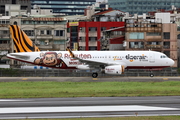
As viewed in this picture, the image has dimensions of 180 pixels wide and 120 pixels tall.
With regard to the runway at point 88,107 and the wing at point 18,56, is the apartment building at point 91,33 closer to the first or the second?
the wing at point 18,56

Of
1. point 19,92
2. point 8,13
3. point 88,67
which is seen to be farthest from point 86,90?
point 8,13

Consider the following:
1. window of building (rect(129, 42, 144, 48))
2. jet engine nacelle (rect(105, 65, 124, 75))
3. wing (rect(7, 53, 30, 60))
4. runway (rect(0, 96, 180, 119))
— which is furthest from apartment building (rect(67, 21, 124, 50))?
runway (rect(0, 96, 180, 119))

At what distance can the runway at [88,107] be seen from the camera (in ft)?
84.1

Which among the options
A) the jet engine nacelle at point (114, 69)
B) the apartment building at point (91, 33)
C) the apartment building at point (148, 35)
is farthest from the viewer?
the apartment building at point (91, 33)

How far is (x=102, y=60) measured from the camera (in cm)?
6094

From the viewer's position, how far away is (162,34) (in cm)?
9312

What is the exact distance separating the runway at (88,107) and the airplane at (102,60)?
24934mm

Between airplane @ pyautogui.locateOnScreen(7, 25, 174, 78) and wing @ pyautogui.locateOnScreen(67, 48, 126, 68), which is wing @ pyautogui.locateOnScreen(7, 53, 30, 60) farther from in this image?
wing @ pyautogui.locateOnScreen(67, 48, 126, 68)

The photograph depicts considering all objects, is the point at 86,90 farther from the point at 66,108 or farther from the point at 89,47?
the point at 89,47

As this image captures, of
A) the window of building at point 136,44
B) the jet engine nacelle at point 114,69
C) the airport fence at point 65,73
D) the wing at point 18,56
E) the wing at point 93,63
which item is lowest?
the airport fence at point 65,73

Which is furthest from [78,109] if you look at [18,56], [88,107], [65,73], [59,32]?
[59,32]

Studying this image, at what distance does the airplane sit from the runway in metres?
24.9

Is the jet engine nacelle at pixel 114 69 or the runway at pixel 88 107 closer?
the runway at pixel 88 107

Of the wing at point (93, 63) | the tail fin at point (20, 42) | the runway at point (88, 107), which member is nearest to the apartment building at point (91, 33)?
the tail fin at point (20, 42)
